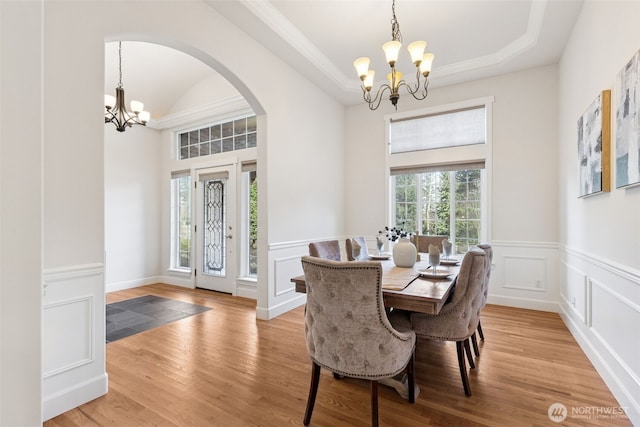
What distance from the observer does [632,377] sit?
1.79m

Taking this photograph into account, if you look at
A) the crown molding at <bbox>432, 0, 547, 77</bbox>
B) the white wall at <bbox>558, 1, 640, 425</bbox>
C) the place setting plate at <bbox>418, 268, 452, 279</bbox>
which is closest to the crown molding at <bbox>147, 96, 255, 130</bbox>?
the crown molding at <bbox>432, 0, 547, 77</bbox>

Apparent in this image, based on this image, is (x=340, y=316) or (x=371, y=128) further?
(x=371, y=128)

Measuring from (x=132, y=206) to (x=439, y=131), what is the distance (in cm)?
521

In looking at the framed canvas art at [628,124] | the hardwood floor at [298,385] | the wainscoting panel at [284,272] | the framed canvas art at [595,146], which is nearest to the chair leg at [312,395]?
the hardwood floor at [298,385]

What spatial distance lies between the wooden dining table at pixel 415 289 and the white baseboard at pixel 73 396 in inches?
58.1

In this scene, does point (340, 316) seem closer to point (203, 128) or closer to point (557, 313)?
point (557, 313)

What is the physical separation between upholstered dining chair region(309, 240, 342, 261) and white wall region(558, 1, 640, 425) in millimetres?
2135

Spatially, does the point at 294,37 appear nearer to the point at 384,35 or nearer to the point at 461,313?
the point at 384,35

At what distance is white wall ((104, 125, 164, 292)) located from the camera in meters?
4.96

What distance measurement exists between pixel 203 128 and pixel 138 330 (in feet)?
11.3

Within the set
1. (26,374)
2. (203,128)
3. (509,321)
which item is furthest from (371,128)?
(26,374)

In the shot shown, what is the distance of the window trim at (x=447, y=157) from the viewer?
13.5 ft

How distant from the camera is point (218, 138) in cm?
511

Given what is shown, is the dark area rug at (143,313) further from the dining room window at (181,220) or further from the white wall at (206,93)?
the white wall at (206,93)
